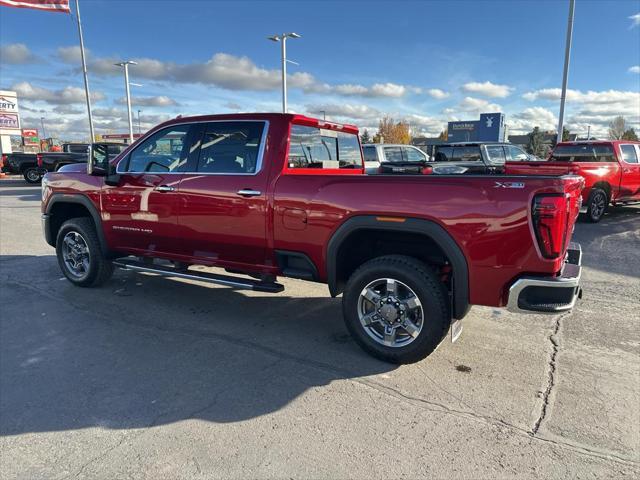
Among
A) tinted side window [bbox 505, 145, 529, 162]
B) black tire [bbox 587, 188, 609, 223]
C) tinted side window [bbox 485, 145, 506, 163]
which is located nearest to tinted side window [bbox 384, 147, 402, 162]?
tinted side window [bbox 485, 145, 506, 163]

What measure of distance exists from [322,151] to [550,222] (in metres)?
2.61

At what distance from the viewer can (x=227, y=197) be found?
14.1 ft

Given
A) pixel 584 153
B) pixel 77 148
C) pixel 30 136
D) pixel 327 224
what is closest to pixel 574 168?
pixel 584 153

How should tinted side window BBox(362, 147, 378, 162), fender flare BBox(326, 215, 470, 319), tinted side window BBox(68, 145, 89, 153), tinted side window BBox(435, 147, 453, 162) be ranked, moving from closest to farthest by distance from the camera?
1. fender flare BBox(326, 215, 470, 319)
2. tinted side window BBox(362, 147, 378, 162)
3. tinted side window BBox(435, 147, 453, 162)
4. tinted side window BBox(68, 145, 89, 153)

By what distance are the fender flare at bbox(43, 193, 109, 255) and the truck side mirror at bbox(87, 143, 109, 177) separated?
0.46m

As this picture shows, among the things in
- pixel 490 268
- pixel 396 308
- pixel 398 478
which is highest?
pixel 490 268

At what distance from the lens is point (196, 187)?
4.50m

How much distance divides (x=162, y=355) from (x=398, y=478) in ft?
7.34

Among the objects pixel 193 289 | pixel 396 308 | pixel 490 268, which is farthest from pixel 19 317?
pixel 490 268

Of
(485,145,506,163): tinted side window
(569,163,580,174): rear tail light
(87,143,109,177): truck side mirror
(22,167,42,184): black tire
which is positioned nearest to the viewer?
(87,143,109,177): truck side mirror

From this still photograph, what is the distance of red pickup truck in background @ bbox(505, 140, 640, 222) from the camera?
10.1 m

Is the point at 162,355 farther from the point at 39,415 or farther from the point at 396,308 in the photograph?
the point at 396,308

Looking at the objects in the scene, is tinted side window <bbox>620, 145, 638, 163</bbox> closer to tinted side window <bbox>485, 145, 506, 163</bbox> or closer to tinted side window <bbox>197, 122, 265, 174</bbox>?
tinted side window <bbox>485, 145, 506, 163</bbox>

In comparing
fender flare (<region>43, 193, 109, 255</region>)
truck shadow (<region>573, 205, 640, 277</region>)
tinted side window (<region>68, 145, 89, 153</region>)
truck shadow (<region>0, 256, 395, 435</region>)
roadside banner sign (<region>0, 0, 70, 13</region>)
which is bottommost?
truck shadow (<region>0, 256, 395, 435</region>)
